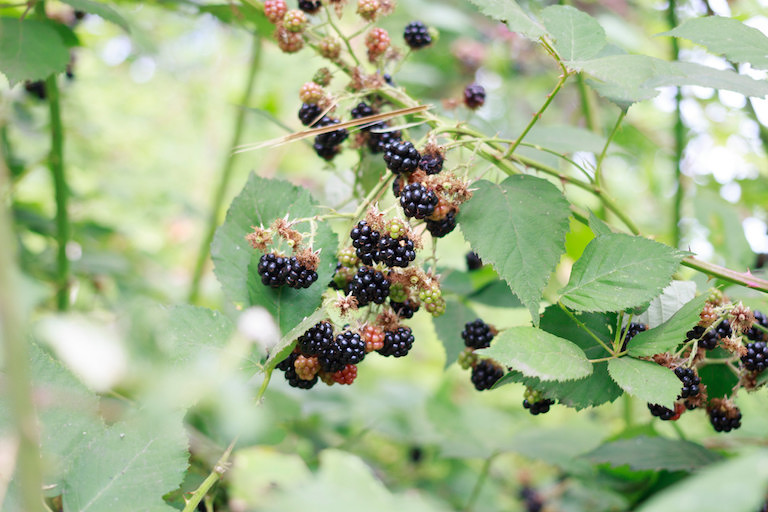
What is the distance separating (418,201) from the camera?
2.86 ft

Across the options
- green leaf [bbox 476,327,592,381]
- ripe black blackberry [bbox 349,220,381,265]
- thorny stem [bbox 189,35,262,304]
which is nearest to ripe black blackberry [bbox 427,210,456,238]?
ripe black blackberry [bbox 349,220,381,265]

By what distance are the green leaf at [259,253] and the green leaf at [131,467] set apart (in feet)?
0.74

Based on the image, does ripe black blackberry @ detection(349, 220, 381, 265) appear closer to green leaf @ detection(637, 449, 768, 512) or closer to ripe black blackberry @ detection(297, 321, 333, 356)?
ripe black blackberry @ detection(297, 321, 333, 356)

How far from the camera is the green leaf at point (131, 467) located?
0.82m

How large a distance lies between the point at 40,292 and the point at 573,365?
3.78ft

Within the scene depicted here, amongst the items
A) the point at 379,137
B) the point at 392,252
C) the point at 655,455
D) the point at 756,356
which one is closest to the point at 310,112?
the point at 379,137

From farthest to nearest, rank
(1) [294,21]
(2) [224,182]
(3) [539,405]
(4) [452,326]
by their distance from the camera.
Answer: (2) [224,182] → (4) [452,326] → (1) [294,21] → (3) [539,405]

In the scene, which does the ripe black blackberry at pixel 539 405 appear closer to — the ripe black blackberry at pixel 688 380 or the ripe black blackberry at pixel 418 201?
the ripe black blackberry at pixel 688 380

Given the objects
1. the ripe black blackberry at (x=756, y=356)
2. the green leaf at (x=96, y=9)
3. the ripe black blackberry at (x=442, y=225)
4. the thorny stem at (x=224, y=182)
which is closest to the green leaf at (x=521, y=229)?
the ripe black blackberry at (x=442, y=225)

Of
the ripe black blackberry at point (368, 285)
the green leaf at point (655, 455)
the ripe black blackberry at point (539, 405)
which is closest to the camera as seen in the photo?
the ripe black blackberry at point (368, 285)

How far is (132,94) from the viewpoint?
507 centimetres

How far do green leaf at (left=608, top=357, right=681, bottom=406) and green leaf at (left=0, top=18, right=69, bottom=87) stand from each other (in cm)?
124

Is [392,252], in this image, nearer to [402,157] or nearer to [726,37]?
[402,157]

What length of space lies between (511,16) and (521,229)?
0.35 m
